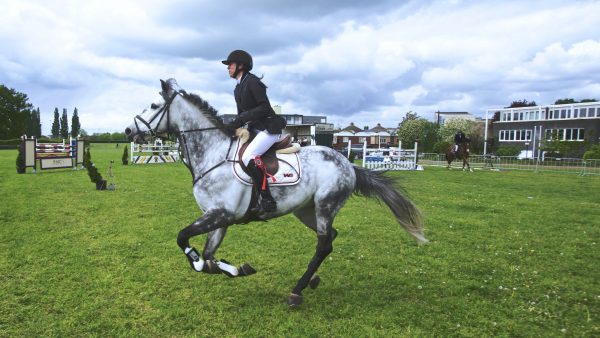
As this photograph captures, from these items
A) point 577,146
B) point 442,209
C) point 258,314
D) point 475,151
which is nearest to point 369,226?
point 442,209

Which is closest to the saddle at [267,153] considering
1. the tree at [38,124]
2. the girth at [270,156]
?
the girth at [270,156]

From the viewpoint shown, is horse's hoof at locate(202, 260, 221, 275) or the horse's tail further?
the horse's tail

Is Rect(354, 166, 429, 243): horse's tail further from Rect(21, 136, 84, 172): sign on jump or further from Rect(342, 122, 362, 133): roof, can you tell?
Rect(342, 122, 362, 133): roof

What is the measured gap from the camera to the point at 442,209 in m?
11.7

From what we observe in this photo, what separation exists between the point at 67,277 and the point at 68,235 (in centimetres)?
277

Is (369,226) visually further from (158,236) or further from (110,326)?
(110,326)

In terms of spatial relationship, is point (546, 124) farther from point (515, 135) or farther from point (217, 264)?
point (217, 264)

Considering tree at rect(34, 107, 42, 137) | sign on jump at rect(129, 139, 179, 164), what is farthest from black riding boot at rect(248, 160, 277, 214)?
tree at rect(34, 107, 42, 137)

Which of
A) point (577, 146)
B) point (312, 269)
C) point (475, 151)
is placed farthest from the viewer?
point (475, 151)

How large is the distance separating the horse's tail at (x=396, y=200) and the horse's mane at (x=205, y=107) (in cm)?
212

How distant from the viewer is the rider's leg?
493 cm

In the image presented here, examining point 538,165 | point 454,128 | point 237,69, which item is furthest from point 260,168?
point 454,128

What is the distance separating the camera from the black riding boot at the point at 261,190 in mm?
4926

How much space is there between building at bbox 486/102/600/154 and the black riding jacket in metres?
51.9
